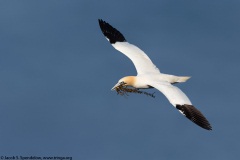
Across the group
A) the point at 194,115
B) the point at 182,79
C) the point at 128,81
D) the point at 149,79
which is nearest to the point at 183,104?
the point at 194,115

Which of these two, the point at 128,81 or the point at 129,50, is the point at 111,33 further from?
the point at 128,81

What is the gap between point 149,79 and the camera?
911 inches

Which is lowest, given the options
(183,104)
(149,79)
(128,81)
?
(183,104)

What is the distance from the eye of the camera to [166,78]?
23562mm

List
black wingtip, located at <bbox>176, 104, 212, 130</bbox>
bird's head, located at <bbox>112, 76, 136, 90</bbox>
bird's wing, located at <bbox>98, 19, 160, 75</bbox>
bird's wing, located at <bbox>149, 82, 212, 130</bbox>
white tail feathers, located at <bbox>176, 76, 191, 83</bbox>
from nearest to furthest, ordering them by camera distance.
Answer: black wingtip, located at <bbox>176, 104, 212, 130</bbox>, bird's wing, located at <bbox>149, 82, 212, 130</bbox>, bird's head, located at <bbox>112, 76, 136, 90</bbox>, white tail feathers, located at <bbox>176, 76, 191, 83</bbox>, bird's wing, located at <bbox>98, 19, 160, 75</bbox>

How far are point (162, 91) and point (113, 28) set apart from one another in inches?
292

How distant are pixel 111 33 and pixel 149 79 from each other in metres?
5.53

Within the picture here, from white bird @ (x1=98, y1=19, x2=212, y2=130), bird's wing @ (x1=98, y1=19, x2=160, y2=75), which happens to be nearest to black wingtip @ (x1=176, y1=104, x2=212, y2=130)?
white bird @ (x1=98, y1=19, x2=212, y2=130)

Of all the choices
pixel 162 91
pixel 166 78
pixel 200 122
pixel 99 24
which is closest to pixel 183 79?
pixel 166 78

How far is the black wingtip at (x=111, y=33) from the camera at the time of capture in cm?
2748

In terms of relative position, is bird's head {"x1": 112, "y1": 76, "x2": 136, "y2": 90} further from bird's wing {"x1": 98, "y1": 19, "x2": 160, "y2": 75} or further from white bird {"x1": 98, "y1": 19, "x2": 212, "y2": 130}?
bird's wing {"x1": 98, "y1": 19, "x2": 160, "y2": 75}

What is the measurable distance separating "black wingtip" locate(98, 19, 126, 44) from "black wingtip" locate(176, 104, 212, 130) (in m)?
7.56

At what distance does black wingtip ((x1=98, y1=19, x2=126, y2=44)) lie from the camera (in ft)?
90.2

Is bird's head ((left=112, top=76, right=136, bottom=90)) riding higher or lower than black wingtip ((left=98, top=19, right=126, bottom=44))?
lower
